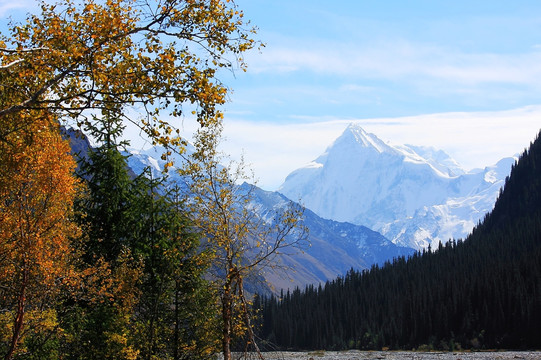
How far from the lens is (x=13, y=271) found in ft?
73.6

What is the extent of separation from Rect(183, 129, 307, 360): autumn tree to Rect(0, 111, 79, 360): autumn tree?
5.65 metres

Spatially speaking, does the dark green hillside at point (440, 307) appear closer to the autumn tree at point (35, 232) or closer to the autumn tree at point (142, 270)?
the autumn tree at point (142, 270)

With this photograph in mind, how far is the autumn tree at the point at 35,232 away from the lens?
70.1 ft

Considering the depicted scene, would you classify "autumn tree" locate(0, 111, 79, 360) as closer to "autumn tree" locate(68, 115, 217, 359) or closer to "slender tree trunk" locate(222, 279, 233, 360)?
"autumn tree" locate(68, 115, 217, 359)

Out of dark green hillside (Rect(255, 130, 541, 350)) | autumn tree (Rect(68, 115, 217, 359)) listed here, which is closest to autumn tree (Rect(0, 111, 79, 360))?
autumn tree (Rect(68, 115, 217, 359))

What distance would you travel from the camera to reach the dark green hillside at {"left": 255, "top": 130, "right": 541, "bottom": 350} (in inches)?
4882

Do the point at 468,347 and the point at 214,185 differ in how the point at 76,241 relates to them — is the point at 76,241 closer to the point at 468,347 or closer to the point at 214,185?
the point at 214,185

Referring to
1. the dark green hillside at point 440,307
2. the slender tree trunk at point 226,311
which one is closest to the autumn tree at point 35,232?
the slender tree trunk at point 226,311

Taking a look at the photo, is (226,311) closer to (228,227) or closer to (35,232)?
(228,227)

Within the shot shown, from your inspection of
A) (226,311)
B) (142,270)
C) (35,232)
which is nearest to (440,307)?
(142,270)

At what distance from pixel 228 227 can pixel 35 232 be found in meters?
8.32

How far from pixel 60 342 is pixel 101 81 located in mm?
21483

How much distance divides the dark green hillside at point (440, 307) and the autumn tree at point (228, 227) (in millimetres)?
102740

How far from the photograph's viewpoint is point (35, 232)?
2291 cm
